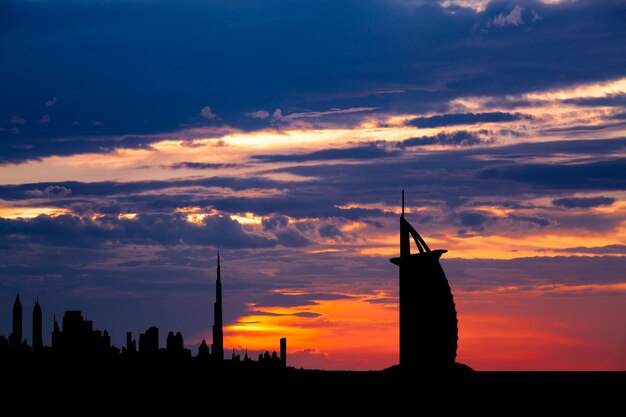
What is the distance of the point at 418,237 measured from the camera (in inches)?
7859
